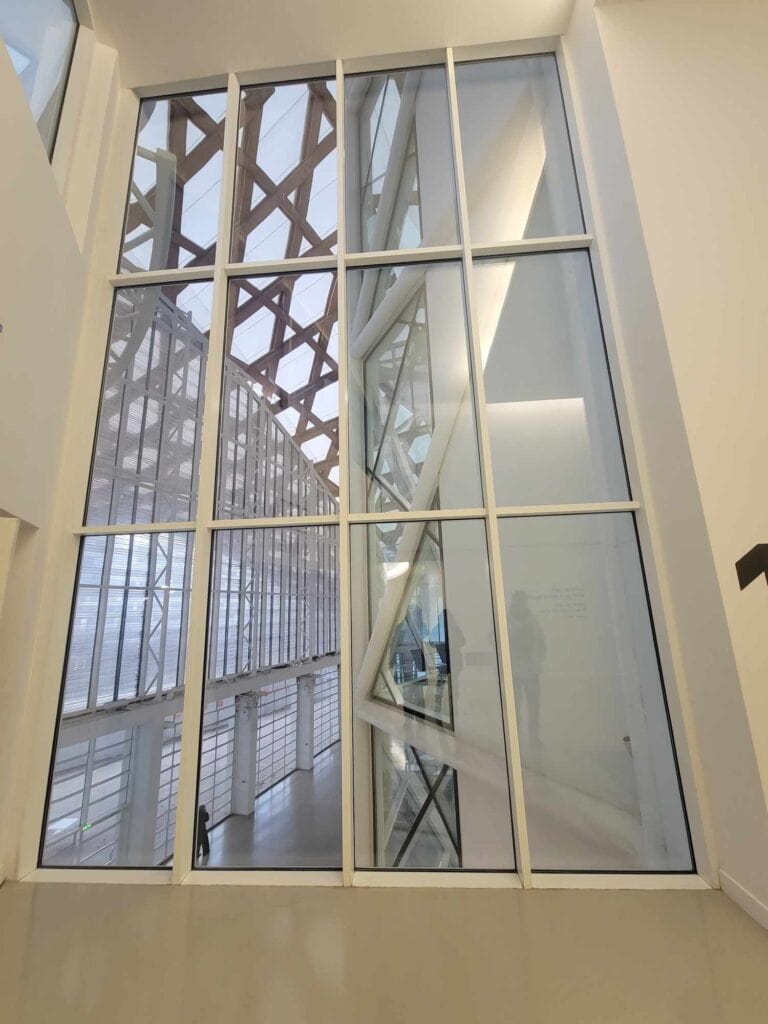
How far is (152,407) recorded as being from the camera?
11.3 ft

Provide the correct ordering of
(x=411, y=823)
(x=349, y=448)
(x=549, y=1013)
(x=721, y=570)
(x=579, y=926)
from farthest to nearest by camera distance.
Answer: (x=349, y=448) → (x=411, y=823) → (x=721, y=570) → (x=579, y=926) → (x=549, y=1013)

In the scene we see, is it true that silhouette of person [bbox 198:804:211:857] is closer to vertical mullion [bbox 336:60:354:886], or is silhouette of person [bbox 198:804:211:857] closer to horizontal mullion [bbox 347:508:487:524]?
vertical mullion [bbox 336:60:354:886]

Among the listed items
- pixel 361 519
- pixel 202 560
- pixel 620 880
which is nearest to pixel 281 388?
pixel 361 519

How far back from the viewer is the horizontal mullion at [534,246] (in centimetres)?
326

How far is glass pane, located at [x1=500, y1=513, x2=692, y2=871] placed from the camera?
2459 millimetres

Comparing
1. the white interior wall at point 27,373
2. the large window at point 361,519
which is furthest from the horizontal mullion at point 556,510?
the white interior wall at point 27,373

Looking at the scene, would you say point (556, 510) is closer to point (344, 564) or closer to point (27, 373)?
point (344, 564)

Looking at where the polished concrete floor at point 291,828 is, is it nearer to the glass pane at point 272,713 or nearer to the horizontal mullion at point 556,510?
the glass pane at point 272,713

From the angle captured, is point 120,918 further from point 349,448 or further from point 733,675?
point 733,675

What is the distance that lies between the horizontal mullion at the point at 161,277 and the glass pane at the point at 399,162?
107cm

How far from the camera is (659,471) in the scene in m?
2.63

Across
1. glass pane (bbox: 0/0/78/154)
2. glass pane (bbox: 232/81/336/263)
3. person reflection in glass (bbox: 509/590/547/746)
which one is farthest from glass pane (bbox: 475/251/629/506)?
glass pane (bbox: 0/0/78/154)

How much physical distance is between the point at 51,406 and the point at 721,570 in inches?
142

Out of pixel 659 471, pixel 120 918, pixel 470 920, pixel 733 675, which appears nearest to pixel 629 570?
pixel 659 471
